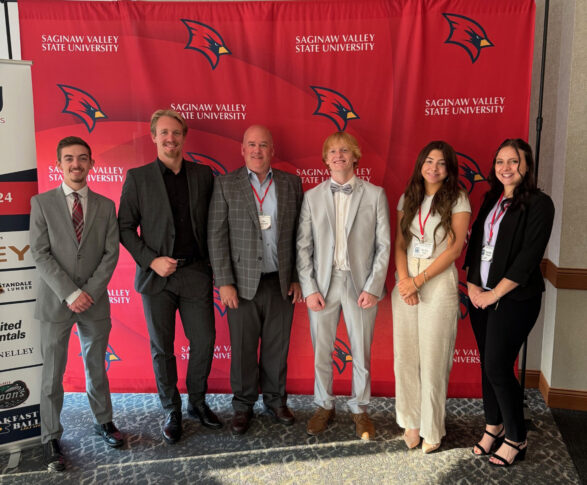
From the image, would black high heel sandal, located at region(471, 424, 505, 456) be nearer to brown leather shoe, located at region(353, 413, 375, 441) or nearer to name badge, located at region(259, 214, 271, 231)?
brown leather shoe, located at region(353, 413, 375, 441)

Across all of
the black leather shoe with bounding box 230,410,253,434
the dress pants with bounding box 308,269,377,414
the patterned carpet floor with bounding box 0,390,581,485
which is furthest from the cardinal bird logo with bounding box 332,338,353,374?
the black leather shoe with bounding box 230,410,253,434

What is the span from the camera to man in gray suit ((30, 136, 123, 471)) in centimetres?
246

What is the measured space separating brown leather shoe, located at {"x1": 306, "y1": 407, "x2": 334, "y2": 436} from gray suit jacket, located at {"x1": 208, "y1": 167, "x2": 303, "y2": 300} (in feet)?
2.82

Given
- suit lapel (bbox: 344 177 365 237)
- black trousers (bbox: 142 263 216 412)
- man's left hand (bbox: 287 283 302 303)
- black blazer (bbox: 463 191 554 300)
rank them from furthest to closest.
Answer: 1. man's left hand (bbox: 287 283 302 303)
2. black trousers (bbox: 142 263 216 412)
3. suit lapel (bbox: 344 177 365 237)
4. black blazer (bbox: 463 191 554 300)

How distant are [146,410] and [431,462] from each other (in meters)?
1.97

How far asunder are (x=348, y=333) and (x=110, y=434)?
161cm

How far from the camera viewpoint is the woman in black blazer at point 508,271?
2.28 meters

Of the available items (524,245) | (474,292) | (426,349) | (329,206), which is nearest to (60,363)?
(329,206)

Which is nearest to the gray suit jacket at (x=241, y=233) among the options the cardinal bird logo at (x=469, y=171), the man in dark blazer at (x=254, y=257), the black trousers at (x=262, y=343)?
the man in dark blazer at (x=254, y=257)

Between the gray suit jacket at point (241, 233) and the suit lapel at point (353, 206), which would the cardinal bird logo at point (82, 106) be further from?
the suit lapel at point (353, 206)

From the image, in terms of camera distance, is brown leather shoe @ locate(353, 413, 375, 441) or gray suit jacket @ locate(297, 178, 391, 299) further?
brown leather shoe @ locate(353, 413, 375, 441)

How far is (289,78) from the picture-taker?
3.14 m

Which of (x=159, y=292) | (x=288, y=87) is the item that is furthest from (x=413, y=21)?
(x=159, y=292)

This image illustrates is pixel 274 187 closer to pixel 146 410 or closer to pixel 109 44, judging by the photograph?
pixel 109 44
